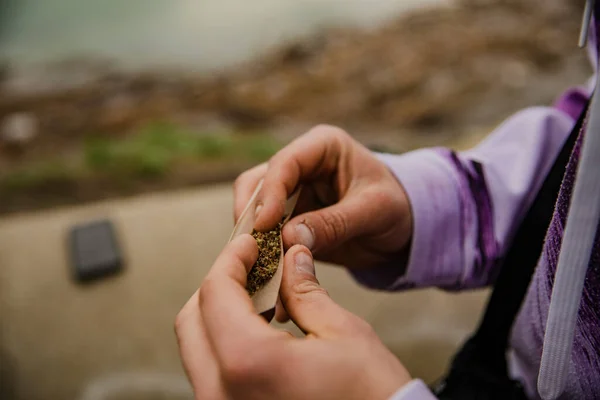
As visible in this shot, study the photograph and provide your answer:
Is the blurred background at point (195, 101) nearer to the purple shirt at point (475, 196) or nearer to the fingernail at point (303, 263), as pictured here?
the purple shirt at point (475, 196)

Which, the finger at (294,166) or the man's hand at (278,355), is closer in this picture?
the man's hand at (278,355)

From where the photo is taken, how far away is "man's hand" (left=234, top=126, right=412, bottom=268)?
1.86 ft

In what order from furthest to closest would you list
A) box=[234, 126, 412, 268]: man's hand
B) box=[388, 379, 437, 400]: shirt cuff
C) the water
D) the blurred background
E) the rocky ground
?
the water
the rocky ground
the blurred background
box=[234, 126, 412, 268]: man's hand
box=[388, 379, 437, 400]: shirt cuff

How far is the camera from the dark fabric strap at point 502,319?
58cm

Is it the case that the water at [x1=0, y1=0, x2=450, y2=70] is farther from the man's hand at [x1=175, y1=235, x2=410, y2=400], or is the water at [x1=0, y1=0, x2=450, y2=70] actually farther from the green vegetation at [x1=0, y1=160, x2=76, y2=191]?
the man's hand at [x1=175, y1=235, x2=410, y2=400]

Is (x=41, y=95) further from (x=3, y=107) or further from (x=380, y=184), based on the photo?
(x=380, y=184)

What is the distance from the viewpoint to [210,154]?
180 cm

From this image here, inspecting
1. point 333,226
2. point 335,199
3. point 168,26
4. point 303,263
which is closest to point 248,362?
point 303,263

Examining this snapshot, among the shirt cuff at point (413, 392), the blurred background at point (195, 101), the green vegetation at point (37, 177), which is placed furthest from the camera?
the green vegetation at point (37, 177)

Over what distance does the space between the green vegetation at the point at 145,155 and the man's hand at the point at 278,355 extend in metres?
1.38

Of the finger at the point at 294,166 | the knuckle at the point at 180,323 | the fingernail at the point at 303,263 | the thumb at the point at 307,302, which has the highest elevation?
the finger at the point at 294,166

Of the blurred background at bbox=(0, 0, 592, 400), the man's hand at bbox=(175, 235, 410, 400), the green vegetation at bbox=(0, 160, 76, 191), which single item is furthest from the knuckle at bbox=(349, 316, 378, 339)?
the green vegetation at bbox=(0, 160, 76, 191)

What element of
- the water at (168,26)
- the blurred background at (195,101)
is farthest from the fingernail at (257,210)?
the water at (168,26)

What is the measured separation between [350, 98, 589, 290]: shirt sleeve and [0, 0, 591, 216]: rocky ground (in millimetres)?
1160
